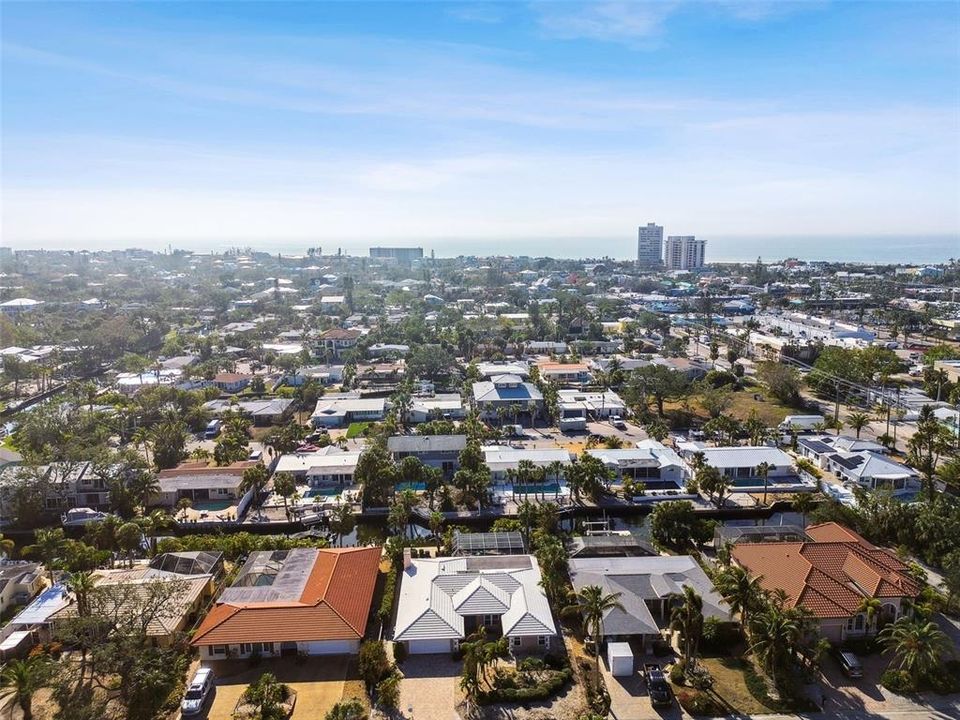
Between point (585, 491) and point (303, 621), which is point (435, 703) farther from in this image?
point (585, 491)

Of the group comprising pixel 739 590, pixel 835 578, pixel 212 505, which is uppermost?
pixel 739 590

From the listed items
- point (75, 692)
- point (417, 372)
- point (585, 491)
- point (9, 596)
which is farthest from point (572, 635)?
point (417, 372)

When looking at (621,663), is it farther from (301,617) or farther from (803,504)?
(803,504)

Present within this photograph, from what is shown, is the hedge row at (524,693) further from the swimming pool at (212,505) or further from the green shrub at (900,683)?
the swimming pool at (212,505)

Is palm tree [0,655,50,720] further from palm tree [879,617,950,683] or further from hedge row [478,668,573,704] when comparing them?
palm tree [879,617,950,683]

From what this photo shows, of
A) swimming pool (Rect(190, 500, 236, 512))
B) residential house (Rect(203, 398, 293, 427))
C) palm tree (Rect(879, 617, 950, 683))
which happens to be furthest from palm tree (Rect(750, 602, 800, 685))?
residential house (Rect(203, 398, 293, 427))

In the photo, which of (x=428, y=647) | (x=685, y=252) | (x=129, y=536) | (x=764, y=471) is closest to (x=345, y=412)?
(x=129, y=536)

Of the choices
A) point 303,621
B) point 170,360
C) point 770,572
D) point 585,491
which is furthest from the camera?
point 170,360
